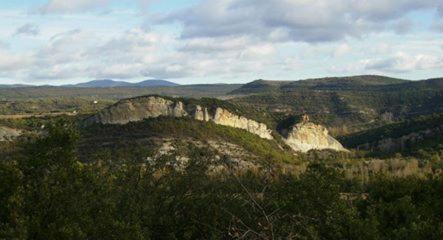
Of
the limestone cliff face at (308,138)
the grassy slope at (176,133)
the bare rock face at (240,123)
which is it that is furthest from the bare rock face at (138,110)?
the limestone cliff face at (308,138)

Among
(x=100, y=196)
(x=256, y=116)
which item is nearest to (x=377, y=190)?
(x=100, y=196)

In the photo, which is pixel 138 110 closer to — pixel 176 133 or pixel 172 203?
pixel 176 133

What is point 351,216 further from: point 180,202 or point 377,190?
point 377,190

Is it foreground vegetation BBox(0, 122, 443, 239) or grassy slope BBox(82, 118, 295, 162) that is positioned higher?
foreground vegetation BBox(0, 122, 443, 239)

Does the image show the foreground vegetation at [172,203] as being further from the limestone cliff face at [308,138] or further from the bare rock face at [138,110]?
the limestone cliff face at [308,138]

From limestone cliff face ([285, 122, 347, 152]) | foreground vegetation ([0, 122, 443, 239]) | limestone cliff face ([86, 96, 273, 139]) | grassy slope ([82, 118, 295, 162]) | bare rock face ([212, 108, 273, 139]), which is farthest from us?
limestone cliff face ([285, 122, 347, 152])

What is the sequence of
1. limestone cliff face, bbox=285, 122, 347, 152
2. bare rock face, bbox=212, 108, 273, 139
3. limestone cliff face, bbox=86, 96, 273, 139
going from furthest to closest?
1. limestone cliff face, bbox=285, 122, 347, 152
2. bare rock face, bbox=212, 108, 273, 139
3. limestone cliff face, bbox=86, 96, 273, 139

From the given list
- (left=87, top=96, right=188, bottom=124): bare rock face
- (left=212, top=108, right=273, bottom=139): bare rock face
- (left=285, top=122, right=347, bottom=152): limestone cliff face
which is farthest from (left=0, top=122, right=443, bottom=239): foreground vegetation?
(left=285, top=122, right=347, bottom=152): limestone cliff face

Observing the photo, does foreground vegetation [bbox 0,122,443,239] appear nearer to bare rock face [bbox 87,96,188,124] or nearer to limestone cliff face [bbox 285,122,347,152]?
bare rock face [bbox 87,96,188,124]
